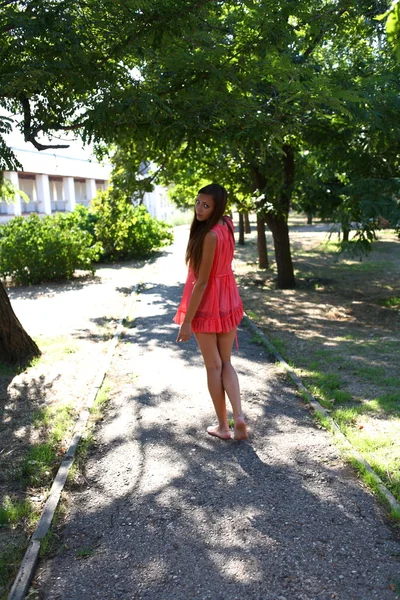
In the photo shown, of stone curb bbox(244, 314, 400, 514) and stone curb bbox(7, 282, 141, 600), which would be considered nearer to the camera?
stone curb bbox(7, 282, 141, 600)

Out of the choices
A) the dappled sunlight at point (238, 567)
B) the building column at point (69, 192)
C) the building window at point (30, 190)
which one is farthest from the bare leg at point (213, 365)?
the building column at point (69, 192)

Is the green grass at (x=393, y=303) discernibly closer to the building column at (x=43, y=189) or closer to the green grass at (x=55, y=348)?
the green grass at (x=55, y=348)

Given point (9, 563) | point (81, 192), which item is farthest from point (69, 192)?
point (9, 563)

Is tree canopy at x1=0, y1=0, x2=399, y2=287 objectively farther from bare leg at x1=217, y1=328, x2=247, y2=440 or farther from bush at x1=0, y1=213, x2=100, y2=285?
bush at x1=0, y1=213, x2=100, y2=285

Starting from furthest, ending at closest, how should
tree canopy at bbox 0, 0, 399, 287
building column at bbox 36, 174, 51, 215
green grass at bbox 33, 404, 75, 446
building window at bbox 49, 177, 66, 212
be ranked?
building window at bbox 49, 177, 66, 212 < building column at bbox 36, 174, 51, 215 < tree canopy at bbox 0, 0, 399, 287 < green grass at bbox 33, 404, 75, 446

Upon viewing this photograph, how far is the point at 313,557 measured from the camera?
324 centimetres

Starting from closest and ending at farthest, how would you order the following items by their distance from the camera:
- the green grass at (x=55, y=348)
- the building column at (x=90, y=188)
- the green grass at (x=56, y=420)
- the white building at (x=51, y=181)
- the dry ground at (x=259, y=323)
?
the green grass at (x=56, y=420)
the dry ground at (x=259, y=323)
the green grass at (x=55, y=348)
the white building at (x=51, y=181)
the building column at (x=90, y=188)

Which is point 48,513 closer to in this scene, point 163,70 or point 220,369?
point 220,369

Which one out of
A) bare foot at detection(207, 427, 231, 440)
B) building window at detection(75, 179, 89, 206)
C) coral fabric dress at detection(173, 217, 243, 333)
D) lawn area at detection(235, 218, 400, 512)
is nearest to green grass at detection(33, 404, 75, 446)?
bare foot at detection(207, 427, 231, 440)

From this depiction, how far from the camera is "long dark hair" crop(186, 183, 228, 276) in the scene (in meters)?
4.43

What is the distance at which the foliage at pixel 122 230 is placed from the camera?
22.0m

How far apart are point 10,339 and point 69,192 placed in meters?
32.2

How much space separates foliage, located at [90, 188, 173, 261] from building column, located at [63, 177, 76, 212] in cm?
1519

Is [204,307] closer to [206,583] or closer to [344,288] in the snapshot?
[206,583]
